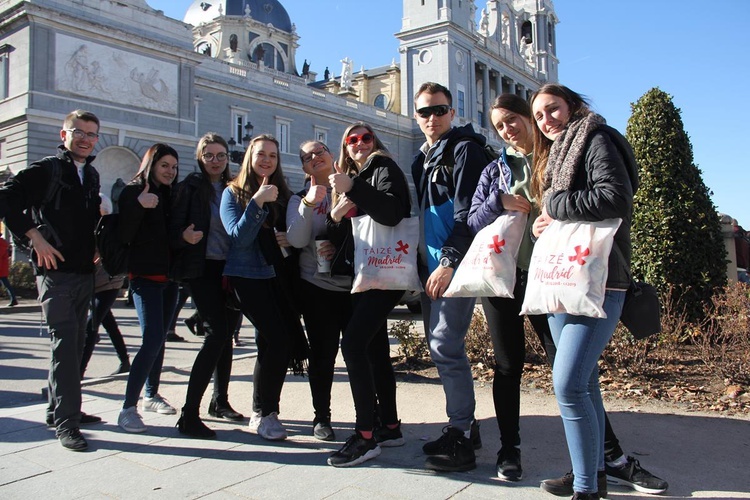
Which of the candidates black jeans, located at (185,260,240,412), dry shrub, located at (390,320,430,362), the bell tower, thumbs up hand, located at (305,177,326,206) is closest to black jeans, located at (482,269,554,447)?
thumbs up hand, located at (305,177,326,206)

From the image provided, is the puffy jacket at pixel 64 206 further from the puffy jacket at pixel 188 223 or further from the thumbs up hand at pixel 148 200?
the puffy jacket at pixel 188 223

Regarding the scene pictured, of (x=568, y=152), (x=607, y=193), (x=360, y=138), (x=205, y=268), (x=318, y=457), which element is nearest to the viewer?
(x=607, y=193)

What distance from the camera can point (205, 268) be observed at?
4.20 m

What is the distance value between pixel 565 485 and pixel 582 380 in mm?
576

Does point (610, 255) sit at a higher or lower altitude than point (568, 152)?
lower

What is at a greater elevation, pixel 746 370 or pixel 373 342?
pixel 373 342

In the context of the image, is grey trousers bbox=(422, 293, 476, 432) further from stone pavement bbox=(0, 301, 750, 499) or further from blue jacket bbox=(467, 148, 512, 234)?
blue jacket bbox=(467, 148, 512, 234)

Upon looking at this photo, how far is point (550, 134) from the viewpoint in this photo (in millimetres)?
3027

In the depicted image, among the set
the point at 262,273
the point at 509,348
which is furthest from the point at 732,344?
the point at 262,273

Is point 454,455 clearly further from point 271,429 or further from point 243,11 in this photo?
point 243,11

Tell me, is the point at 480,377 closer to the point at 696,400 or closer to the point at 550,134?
the point at 696,400

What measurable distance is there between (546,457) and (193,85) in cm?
2831

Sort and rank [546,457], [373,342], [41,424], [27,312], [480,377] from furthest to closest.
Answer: [27,312] → [480,377] → [41,424] → [373,342] → [546,457]

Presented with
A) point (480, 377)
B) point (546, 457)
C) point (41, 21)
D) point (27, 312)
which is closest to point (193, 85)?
point (41, 21)
